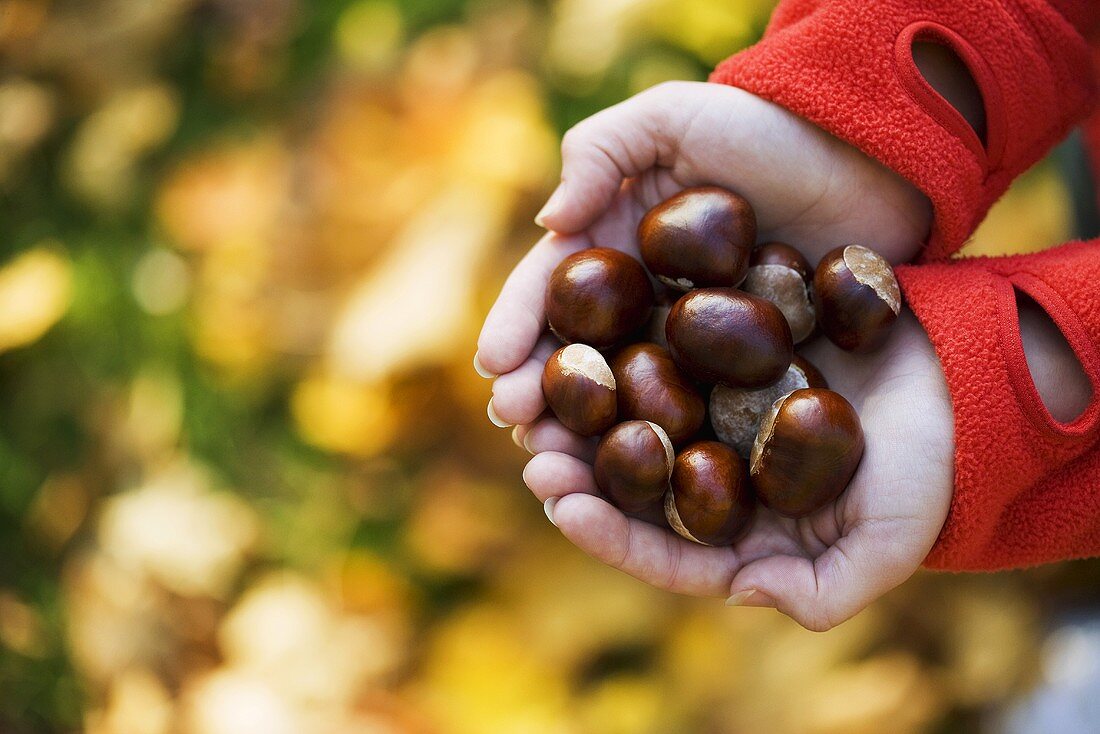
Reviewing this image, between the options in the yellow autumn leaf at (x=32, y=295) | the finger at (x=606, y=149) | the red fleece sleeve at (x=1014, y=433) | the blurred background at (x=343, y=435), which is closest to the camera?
the red fleece sleeve at (x=1014, y=433)

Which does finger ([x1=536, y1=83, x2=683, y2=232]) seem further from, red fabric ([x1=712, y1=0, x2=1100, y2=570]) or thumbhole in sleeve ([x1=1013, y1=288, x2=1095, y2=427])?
thumbhole in sleeve ([x1=1013, y1=288, x2=1095, y2=427])

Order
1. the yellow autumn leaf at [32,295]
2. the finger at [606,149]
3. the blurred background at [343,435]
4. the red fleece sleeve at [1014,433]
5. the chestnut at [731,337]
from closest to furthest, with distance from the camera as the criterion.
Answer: the red fleece sleeve at [1014,433] < the chestnut at [731,337] < the finger at [606,149] < the blurred background at [343,435] < the yellow autumn leaf at [32,295]

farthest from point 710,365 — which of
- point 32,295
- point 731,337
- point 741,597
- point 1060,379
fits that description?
point 32,295

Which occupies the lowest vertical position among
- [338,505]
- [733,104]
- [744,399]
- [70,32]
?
[338,505]

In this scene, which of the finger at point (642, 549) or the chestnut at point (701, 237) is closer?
the finger at point (642, 549)

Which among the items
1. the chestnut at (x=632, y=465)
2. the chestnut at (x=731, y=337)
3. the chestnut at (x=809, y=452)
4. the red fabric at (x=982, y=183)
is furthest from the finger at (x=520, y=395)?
the red fabric at (x=982, y=183)

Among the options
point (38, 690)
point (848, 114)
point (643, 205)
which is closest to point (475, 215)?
point (643, 205)

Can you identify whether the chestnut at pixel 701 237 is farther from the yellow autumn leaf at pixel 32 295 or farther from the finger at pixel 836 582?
the yellow autumn leaf at pixel 32 295

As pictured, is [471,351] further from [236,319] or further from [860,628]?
[860,628]
